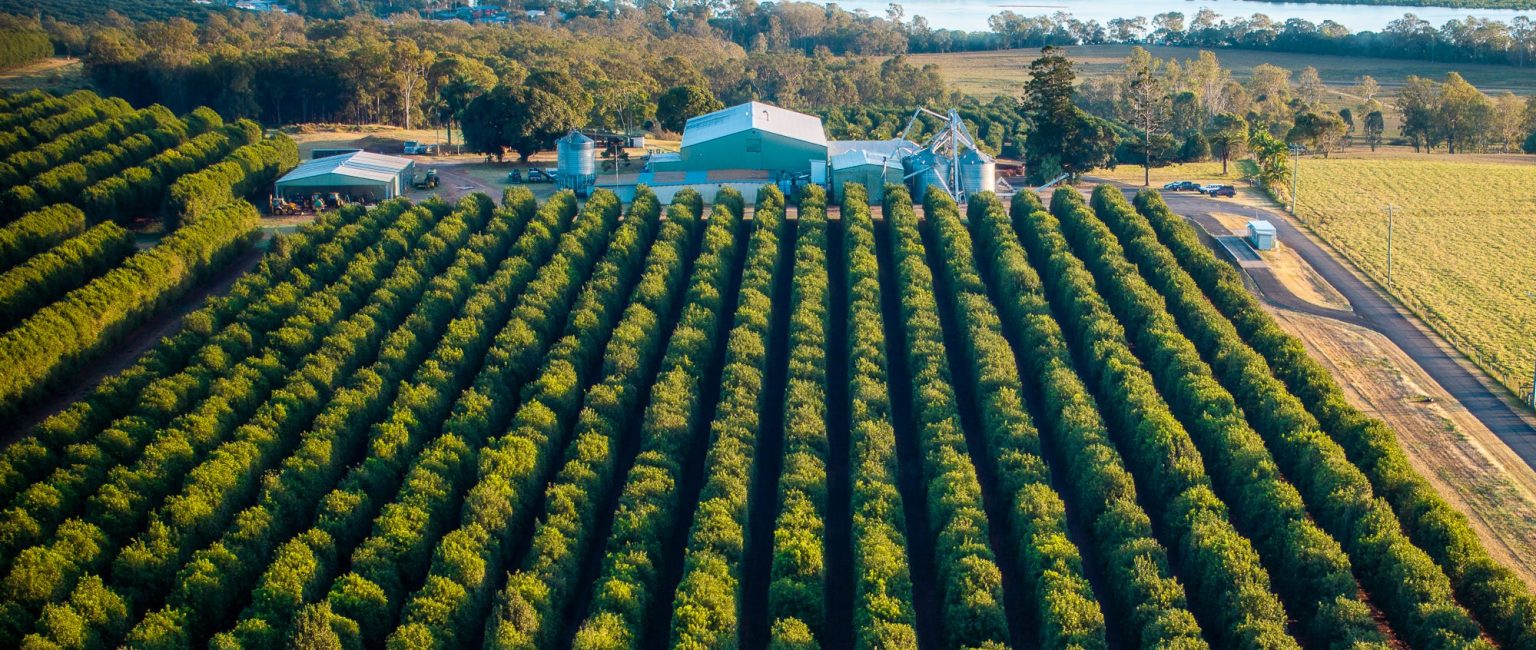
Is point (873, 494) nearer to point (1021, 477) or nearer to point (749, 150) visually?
point (1021, 477)

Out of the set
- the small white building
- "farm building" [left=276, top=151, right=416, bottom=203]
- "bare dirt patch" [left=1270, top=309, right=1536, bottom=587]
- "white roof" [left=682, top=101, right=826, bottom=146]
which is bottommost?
"bare dirt patch" [left=1270, top=309, right=1536, bottom=587]

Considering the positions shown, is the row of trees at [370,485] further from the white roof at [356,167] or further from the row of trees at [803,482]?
the white roof at [356,167]

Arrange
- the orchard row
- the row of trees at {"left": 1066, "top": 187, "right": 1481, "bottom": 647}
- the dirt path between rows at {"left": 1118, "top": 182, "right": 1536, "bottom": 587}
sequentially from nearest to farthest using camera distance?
the row of trees at {"left": 1066, "top": 187, "right": 1481, "bottom": 647}, the orchard row, the dirt path between rows at {"left": 1118, "top": 182, "right": 1536, "bottom": 587}

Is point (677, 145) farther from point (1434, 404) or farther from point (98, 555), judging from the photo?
point (98, 555)

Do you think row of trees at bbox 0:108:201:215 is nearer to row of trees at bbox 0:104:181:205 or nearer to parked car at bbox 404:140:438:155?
row of trees at bbox 0:104:181:205

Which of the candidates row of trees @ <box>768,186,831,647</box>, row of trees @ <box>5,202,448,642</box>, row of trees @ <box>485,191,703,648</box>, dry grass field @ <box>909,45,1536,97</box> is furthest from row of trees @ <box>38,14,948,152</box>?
row of trees @ <box>5,202,448,642</box>

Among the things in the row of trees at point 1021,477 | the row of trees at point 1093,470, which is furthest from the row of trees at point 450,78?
the row of trees at point 1021,477

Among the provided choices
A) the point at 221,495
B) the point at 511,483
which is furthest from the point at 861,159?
the point at 221,495
